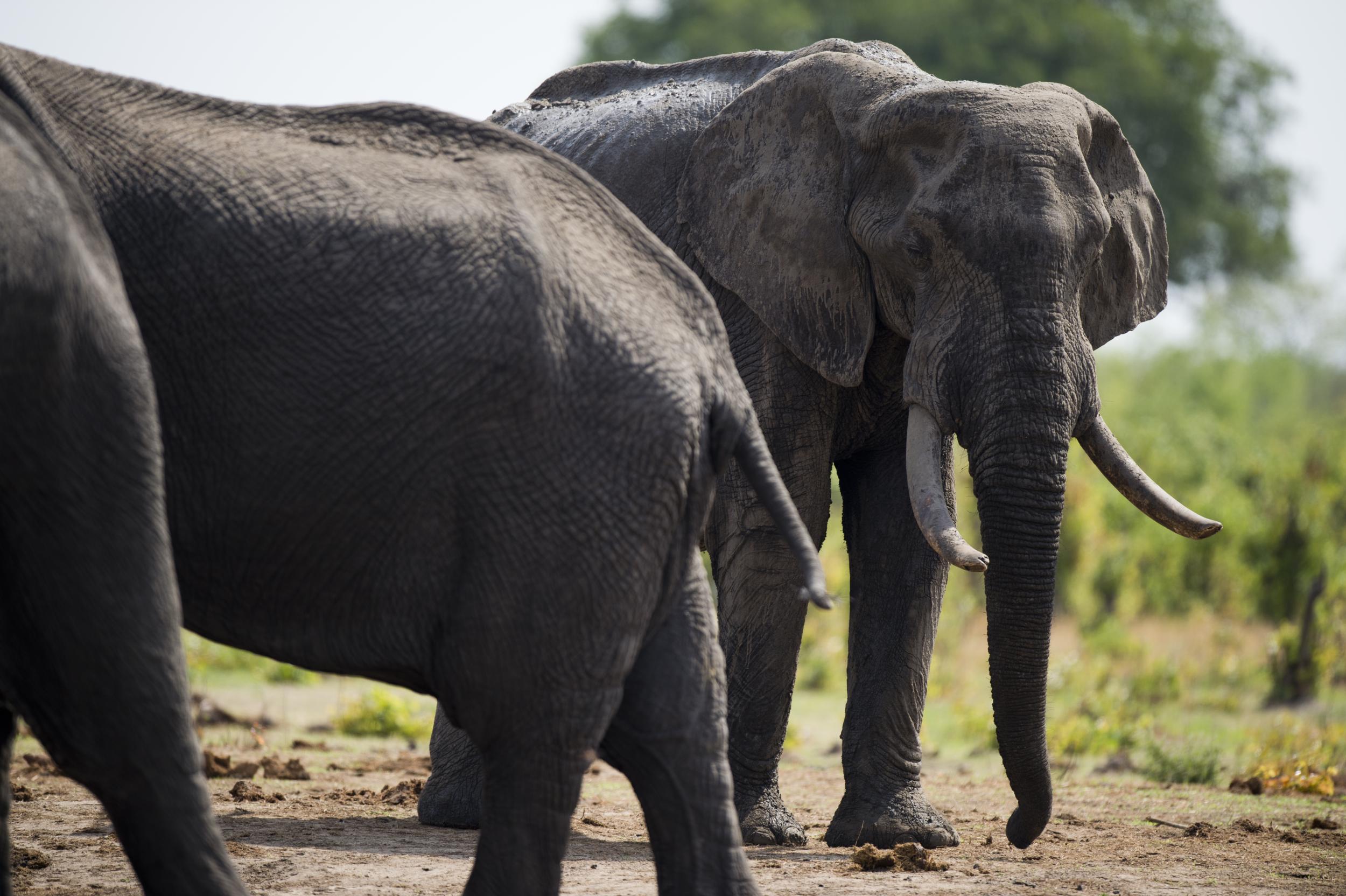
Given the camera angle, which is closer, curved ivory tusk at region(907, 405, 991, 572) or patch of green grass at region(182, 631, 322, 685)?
curved ivory tusk at region(907, 405, 991, 572)

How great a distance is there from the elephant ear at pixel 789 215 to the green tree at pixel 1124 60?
2420 centimetres

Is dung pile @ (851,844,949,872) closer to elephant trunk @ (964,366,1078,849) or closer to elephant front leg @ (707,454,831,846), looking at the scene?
elephant trunk @ (964,366,1078,849)

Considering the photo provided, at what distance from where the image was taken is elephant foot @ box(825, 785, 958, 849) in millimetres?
6090

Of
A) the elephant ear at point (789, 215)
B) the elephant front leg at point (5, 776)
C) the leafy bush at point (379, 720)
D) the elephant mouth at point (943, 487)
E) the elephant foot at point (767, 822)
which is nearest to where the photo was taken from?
the elephant front leg at point (5, 776)

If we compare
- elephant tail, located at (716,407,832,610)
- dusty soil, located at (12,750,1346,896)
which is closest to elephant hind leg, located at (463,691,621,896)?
elephant tail, located at (716,407,832,610)

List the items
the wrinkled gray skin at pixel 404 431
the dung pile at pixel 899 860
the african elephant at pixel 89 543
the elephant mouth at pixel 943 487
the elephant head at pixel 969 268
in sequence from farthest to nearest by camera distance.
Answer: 1. the dung pile at pixel 899 860
2. the elephant head at pixel 969 268
3. the elephant mouth at pixel 943 487
4. the wrinkled gray skin at pixel 404 431
5. the african elephant at pixel 89 543

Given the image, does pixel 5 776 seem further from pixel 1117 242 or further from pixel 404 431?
pixel 1117 242

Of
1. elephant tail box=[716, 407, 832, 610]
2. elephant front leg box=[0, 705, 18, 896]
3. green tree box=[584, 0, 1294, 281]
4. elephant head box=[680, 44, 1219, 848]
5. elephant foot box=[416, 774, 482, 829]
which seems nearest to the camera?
elephant front leg box=[0, 705, 18, 896]

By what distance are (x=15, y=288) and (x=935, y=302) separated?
3483 mm

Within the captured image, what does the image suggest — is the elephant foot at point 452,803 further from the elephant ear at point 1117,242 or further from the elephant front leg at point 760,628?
the elephant ear at point 1117,242

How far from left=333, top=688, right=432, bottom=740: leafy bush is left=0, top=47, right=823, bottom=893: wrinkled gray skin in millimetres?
5880

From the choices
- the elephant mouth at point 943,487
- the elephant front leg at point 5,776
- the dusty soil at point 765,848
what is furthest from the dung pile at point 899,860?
the elephant front leg at point 5,776

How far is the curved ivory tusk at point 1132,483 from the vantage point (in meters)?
5.70

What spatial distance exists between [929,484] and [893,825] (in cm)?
142
